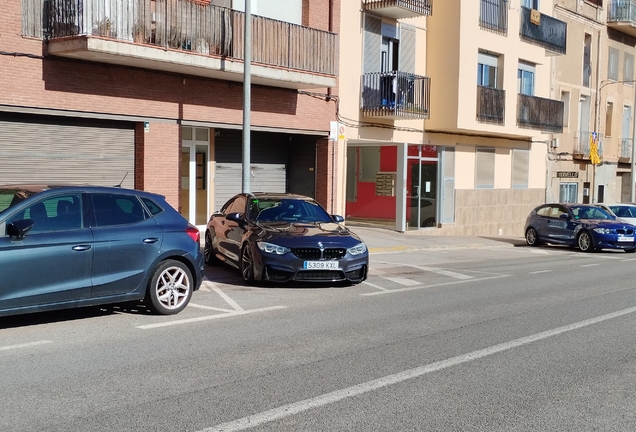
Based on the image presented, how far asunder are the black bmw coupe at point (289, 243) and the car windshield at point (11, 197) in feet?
13.5

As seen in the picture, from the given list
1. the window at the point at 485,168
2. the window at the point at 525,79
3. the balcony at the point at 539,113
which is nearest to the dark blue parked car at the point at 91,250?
the window at the point at 485,168

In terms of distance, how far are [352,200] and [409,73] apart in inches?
243

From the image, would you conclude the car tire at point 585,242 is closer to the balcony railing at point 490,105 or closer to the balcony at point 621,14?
the balcony railing at point 490,105

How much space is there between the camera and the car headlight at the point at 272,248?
1162 cm

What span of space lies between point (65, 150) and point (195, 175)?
4.54 metres

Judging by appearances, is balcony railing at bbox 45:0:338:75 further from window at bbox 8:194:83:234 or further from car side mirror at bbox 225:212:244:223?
window at bbox 8:194:83:234

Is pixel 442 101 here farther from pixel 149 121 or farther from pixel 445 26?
pixel 149 121

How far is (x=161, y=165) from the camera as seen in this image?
17.8 metres

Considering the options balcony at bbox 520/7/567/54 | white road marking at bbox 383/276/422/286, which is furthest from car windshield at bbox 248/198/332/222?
balcony at bbox 520/7/567/54

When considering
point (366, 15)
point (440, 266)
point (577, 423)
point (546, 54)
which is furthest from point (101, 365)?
point (546, 54)

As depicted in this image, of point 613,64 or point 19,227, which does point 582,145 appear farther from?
point 19,227

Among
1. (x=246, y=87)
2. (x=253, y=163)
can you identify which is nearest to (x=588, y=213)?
(x=253, y=163)

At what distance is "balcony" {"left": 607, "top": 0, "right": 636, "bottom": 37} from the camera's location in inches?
1448

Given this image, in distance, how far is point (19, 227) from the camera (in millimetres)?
7848
